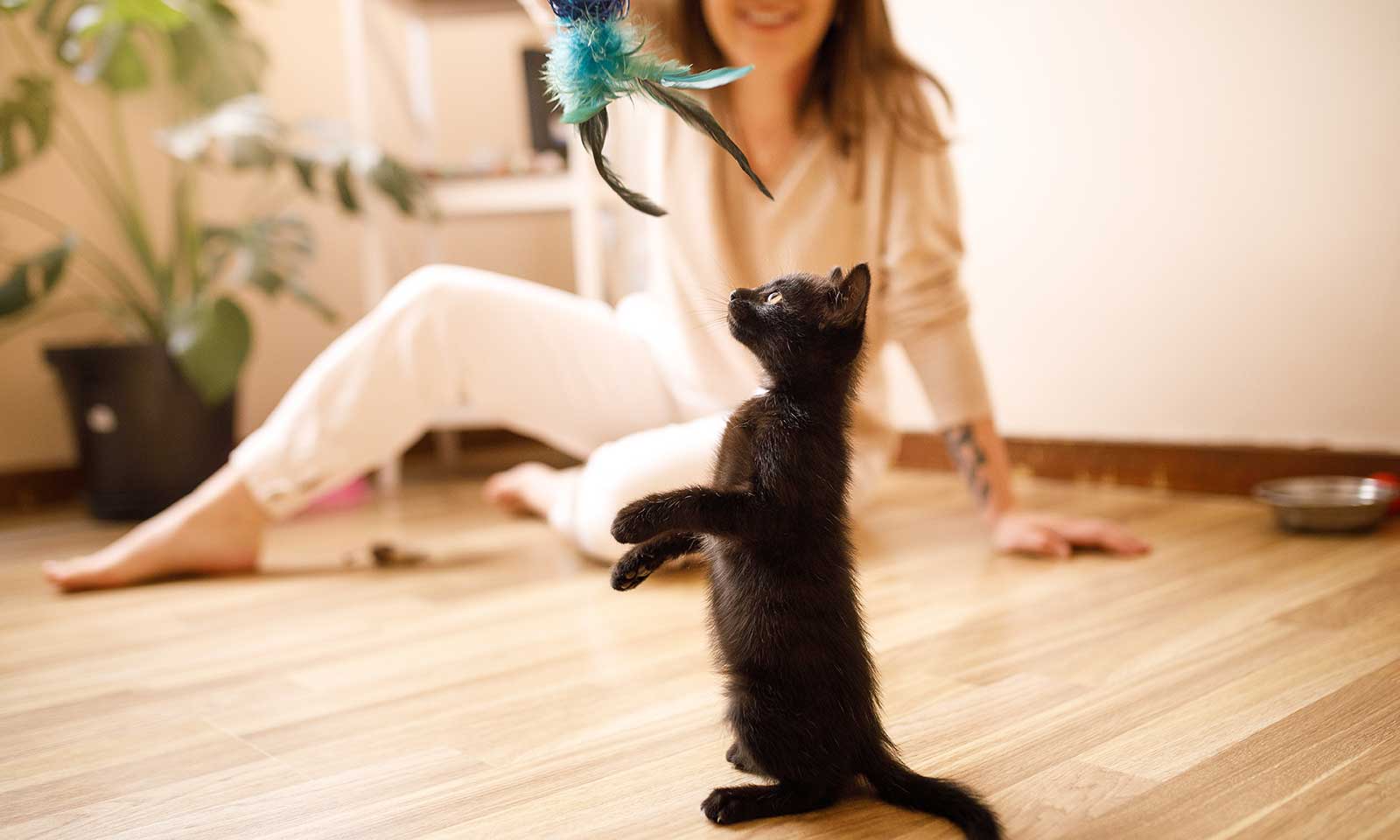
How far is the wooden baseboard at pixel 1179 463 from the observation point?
179cm

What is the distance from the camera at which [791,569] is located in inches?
28.7

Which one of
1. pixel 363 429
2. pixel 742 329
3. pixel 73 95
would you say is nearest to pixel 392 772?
pixel 742 329

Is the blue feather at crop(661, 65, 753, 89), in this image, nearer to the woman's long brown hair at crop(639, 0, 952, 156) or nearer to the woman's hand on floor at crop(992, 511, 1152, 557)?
the woman's long brown hair at crop(639, 0, 952, 156)

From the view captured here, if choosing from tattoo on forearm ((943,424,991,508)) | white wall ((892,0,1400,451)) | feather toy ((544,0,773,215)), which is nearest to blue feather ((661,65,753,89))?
feather toy ((544,0,773,215))

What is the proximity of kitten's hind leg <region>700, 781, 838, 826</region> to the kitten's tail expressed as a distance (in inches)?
1.6

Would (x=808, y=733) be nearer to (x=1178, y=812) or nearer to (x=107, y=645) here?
(x=1178, y=812)

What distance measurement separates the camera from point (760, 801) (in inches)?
29.4

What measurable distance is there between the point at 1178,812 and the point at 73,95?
8.27ft

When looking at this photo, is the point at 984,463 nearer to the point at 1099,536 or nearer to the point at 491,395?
the point at 1099,536

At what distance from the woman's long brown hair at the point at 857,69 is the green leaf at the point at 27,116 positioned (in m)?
1.25

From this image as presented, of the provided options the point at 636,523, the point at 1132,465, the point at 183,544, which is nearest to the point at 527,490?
the point at 183,544

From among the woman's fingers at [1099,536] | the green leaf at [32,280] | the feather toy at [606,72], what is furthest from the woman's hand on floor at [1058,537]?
the green leaf at [32,280]

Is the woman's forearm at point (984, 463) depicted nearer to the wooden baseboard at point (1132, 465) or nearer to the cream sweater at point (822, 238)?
the cream sweater at point (822, 238)

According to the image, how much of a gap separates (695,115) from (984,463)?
1.03 meters
